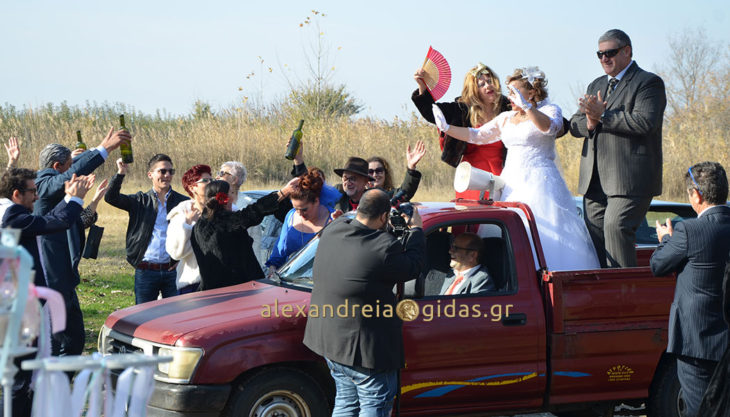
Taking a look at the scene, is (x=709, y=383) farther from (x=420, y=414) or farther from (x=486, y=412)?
(x=420, y=414)

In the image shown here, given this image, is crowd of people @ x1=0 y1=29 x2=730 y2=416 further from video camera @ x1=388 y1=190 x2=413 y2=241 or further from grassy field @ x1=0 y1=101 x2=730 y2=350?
grassy field @ x1=0 y1=101 x2=730 y2=350

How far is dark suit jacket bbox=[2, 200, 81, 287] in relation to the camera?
5.44 meters

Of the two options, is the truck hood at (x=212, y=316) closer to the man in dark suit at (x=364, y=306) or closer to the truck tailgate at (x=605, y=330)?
the man in dark suit at (x=364, y=306)

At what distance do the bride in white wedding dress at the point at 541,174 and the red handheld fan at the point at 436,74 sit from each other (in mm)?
583

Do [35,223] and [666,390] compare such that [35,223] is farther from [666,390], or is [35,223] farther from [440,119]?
[666,390]

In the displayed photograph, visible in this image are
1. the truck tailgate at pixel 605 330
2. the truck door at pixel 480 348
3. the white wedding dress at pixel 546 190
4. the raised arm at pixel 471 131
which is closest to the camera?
the truck door at pixel 480 348

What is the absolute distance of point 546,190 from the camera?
21.4ft

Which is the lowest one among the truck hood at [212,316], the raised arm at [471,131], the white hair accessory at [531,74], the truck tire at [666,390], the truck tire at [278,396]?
the truck tire at [666,390]

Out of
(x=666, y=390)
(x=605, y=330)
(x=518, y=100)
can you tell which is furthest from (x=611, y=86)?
(x=666, y=390)

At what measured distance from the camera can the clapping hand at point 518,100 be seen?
652 centimetres

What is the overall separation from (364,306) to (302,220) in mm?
2401

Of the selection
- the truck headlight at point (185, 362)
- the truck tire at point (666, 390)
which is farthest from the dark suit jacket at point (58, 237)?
the truck tire at point (666, 390)

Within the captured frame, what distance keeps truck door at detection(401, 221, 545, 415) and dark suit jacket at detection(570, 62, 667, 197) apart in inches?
51.8

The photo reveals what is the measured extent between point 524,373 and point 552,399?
306 mm
